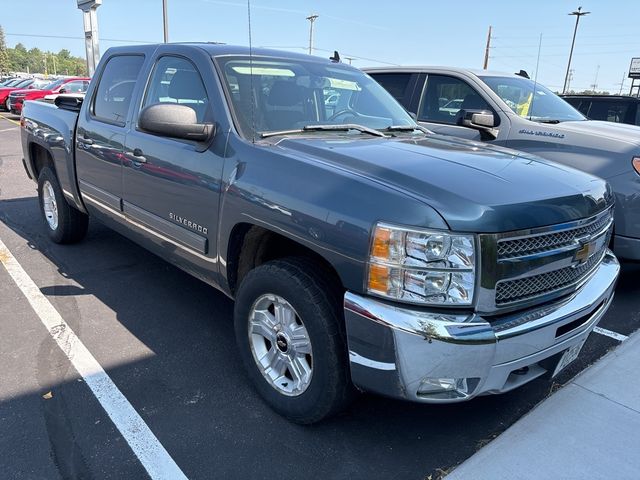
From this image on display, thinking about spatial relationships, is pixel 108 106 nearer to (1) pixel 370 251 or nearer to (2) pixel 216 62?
(2) pixel 216 62

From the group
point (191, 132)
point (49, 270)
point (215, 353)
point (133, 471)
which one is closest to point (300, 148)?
point (191, 132)

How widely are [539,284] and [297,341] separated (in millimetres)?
1185

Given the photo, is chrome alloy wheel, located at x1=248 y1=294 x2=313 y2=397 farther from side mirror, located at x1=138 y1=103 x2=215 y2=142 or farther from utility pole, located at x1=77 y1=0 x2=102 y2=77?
utility pole, located at x1=77 y1=0 x2=102 y2=77

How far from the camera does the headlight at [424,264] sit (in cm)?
207

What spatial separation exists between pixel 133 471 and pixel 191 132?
177 centimetres

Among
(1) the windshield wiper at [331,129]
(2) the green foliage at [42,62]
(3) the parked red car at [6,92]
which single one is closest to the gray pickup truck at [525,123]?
(1) the windshield wiper at [331,129]

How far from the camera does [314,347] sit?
7.89 ft

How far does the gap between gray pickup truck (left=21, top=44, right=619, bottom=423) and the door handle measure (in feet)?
0.05

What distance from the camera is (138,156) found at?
11.7 feet

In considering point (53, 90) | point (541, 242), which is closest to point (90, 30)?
point (53, 90)

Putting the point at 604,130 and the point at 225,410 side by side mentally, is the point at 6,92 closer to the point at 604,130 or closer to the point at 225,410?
the point at 604,130

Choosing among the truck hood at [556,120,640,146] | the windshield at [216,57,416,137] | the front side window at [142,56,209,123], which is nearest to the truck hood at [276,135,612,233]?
the windshield at [216,57,416,137]

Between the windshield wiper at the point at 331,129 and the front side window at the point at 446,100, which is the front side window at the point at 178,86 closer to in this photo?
the windshield wiper at the point at 331,129

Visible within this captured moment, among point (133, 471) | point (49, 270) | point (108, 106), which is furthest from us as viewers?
point (49, 270)
